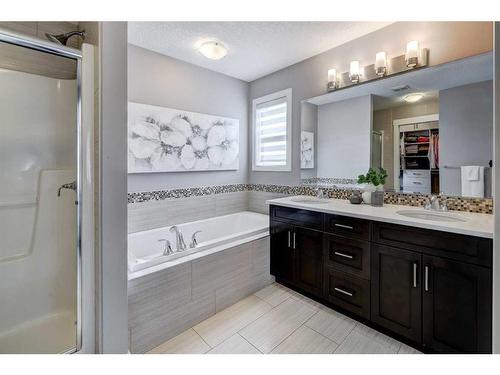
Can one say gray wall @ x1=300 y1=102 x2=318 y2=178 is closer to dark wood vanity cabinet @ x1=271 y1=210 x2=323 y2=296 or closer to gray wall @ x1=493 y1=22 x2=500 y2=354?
dark wood vanity cabinet @ x1=271 y1=210 x2=323 y2=296

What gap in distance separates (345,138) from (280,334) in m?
1.96

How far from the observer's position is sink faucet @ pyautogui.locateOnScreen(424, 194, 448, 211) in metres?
1.83

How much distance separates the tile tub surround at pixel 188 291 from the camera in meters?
1.54

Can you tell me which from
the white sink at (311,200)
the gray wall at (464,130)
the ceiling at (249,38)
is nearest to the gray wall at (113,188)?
the ceiling at (249,38)

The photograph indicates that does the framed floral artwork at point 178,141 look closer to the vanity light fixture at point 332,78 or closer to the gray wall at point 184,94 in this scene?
the gray wall at point 184,94

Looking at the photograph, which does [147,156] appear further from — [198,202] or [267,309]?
[267,309]

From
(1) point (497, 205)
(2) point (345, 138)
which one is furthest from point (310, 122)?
(1) point (497, 205)

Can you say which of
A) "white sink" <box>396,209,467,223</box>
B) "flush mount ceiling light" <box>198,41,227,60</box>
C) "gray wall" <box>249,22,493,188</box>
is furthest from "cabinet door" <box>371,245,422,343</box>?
"flush mount ceiling light" <box>198,41,227,60</box>

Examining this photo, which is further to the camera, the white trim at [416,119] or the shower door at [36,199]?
the white trim at [416,119]

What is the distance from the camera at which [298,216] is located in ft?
7.35

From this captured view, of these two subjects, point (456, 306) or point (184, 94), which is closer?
point (456, 306)

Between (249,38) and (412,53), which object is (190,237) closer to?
(249,38)

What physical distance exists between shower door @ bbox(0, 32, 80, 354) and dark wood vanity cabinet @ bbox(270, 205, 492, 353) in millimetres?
1805

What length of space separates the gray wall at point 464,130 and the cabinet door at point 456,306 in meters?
0.74
